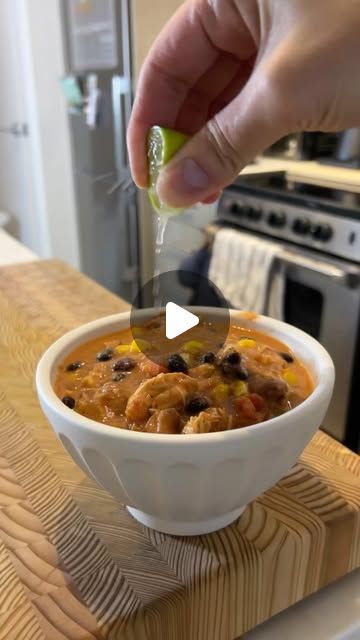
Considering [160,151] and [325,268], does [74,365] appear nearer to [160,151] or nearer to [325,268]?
[160,151]

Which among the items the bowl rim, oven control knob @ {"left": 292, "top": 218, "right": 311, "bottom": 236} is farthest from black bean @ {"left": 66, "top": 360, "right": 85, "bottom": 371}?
oven control knob @ {"left": 292, "top": 218, "right": 311, "bottom": 236}

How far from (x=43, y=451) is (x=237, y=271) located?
127 centimetres

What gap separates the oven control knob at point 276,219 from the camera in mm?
1754

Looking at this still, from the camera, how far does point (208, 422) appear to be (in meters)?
0.47

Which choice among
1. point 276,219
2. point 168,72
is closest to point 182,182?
point 168,72

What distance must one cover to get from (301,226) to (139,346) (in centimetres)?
120

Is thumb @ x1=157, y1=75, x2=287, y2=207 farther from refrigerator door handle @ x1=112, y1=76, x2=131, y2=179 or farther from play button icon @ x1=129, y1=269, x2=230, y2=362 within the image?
refrigerator door handle @ x1=112, y1=76, x2=131, y2=179

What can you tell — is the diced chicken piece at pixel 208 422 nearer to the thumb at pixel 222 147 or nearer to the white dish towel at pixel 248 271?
the thumb at pixel 222 147

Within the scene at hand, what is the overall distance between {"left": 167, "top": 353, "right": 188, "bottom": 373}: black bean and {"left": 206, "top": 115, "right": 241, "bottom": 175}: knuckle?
0.18 meters

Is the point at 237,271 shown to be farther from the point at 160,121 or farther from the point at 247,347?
the point at 247,347

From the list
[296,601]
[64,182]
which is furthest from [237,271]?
[64,182]

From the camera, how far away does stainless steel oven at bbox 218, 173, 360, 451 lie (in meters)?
1.56

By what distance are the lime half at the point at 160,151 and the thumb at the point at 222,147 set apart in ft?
0.04

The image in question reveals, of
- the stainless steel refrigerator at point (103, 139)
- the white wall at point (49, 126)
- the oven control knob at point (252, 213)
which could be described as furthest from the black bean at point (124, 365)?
the white wall at point (49, 126)
